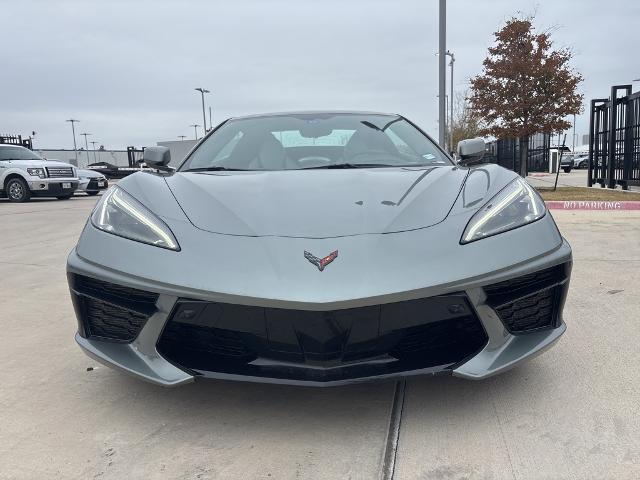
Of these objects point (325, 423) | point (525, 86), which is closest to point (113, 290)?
point (325, 423)

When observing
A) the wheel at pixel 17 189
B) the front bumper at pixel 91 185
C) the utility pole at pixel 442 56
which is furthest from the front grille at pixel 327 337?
the front bumper at pixel 91 185

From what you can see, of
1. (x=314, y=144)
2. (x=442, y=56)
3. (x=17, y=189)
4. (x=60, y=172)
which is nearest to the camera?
(x=314, y=144)

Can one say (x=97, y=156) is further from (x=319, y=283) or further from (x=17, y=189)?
(x=319, y=283)

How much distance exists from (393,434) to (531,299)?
690 mm

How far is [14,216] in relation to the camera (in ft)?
33.3

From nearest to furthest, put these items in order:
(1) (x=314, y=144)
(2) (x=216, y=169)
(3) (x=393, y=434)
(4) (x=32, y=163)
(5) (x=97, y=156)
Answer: (3) (x=393, y=434) < (2) (x=216, y=169) < (1) (x=314, y=144) < (4) (x=32, y=163) < (5) (x=97, y=156)

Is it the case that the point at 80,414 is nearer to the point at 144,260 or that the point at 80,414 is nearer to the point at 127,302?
the point at 127,302

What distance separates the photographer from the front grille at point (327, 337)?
1781 mm

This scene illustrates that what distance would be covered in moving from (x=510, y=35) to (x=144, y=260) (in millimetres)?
14846

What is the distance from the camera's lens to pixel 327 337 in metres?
1.79

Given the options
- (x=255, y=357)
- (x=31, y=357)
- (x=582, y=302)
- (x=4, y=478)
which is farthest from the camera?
(x=582, y=302)

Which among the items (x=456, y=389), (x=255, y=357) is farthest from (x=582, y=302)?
(x=255, y=357)

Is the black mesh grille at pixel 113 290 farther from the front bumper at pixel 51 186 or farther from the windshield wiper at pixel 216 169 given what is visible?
the front bumper at pixel 51 186

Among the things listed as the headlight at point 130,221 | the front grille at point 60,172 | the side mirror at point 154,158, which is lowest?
the front grille at point 60,172
